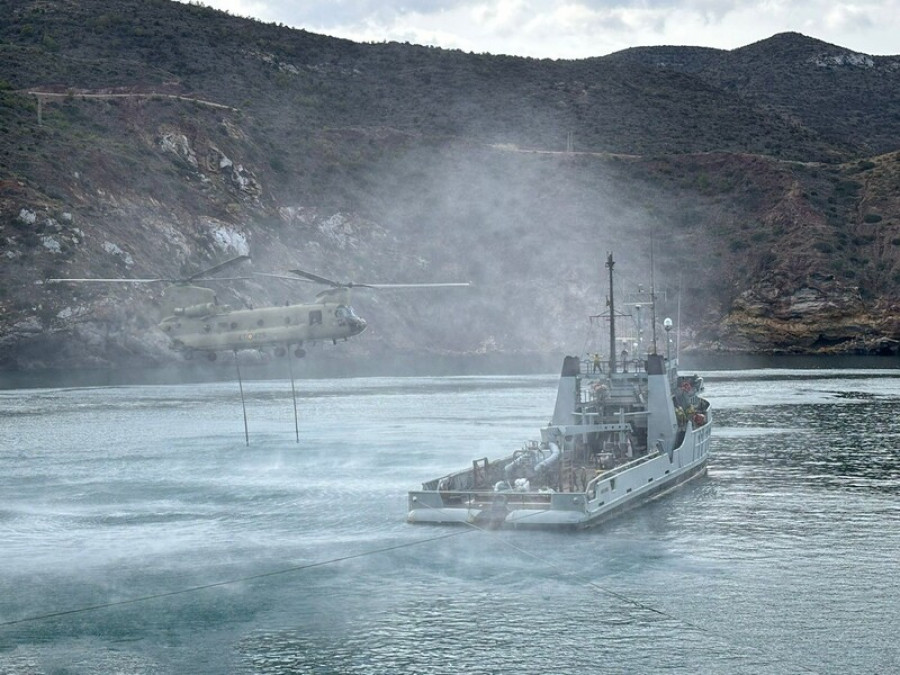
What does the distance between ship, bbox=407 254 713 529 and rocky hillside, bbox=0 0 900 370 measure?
2958 inches

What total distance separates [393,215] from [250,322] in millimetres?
98071

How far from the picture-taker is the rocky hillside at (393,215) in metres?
123

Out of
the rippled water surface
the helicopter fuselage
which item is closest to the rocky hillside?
the helicopter fuselage

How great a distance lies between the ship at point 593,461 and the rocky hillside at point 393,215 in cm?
7514

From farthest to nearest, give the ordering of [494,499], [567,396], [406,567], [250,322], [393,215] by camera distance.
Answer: [393,215] → [250,322] → [567,396] → [494,499] → [406,567]

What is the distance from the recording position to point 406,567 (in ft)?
124

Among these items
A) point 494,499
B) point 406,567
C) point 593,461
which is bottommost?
point 406,567

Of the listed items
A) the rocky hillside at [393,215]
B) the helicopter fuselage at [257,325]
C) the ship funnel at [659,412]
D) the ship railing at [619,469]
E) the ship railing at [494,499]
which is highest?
the rocky hillside at [393,215]

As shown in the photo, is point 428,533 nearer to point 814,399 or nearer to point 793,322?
point 814,399

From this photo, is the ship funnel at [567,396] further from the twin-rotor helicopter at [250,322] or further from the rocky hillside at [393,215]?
the rocky hillside at [393,215]

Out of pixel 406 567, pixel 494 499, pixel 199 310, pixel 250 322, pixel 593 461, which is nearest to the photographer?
pixel 406 567

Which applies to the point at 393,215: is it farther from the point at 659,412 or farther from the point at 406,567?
the point at 406,567

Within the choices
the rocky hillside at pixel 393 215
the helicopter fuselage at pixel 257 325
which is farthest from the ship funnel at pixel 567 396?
the rocky hillside at pixel 393 215

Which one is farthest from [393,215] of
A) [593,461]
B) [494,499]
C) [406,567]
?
[406,567]
